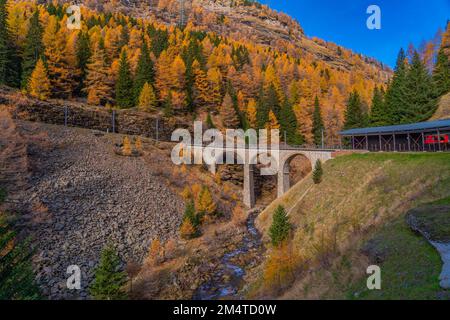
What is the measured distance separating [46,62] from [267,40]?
478 ft

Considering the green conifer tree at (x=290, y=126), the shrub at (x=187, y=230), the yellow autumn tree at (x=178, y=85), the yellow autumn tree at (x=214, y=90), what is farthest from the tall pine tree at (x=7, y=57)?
the green conifer tree at (x=290, y=126)

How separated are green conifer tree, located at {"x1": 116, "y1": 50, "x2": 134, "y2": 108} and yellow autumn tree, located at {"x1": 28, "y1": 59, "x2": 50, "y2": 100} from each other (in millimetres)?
13835

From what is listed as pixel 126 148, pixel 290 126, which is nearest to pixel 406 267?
pixel 126 148

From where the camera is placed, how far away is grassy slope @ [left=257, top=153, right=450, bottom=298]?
51.3ft

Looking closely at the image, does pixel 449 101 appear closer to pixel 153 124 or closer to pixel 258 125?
pixel 258 125

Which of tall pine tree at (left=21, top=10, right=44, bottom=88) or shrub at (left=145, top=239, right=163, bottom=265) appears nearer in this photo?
shrub at (left=145, top=239, right=163, bottom=265)

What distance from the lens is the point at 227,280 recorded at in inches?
923

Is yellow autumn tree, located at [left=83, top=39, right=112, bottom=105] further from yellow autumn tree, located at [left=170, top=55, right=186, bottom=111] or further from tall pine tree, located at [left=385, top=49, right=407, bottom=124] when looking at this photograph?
tall pine tree, located at [left=385, top=49, right=407, bottom=124]

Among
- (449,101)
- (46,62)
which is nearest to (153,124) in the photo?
(46,62)

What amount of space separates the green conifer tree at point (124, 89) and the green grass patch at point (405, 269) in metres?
58.6

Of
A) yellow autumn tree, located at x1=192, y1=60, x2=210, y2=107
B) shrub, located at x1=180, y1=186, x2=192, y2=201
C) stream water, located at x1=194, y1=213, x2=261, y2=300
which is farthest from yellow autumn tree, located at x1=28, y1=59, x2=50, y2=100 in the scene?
stream water, located at x1=194, y1=213, x2=261, y2=300

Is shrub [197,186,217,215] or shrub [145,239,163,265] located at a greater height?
shrub [197,186,217,215]
